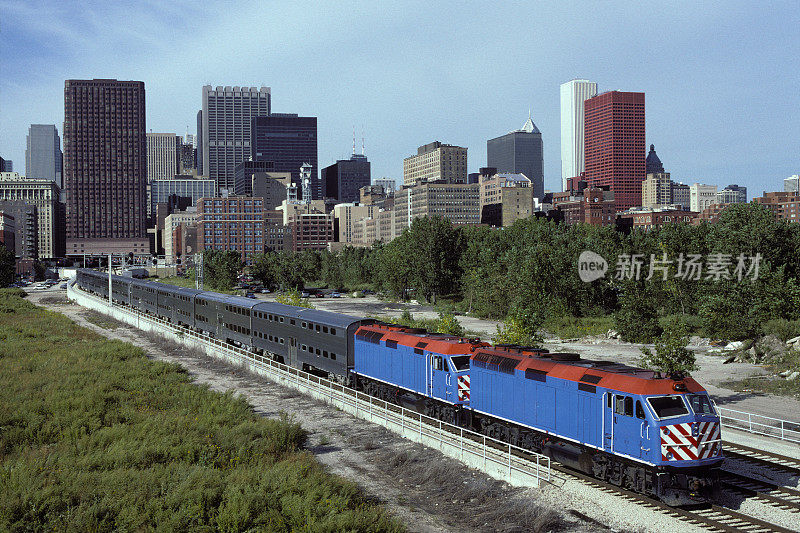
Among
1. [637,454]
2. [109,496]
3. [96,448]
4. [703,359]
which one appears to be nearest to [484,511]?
[637,454]

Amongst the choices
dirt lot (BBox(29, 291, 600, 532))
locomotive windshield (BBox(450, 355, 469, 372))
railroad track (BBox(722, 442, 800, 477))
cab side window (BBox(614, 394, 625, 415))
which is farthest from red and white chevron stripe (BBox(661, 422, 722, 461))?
locomotive windshield (BBox(450, 355, 469, 372))

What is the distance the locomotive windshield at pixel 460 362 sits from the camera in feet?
97.1

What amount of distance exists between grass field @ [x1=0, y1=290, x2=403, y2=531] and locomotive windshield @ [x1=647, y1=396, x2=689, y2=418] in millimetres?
8484

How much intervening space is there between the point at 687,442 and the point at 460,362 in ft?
36.3

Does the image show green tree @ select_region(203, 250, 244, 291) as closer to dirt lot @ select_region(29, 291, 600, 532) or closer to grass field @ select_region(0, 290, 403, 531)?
grass field @ select_region(0, 290, 403, 531)

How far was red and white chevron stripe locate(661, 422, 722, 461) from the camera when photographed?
20391 millimetres

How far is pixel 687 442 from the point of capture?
20469 mm

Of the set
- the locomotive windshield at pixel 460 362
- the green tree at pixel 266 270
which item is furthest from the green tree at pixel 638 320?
the green tree at pixel 266 270

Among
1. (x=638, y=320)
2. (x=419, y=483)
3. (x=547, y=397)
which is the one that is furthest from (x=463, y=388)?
(x=638, y=320)

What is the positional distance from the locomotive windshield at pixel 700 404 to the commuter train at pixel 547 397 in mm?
40

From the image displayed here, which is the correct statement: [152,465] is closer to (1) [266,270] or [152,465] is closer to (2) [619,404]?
(2) [619,404]

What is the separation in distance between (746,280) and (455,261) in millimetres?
68254

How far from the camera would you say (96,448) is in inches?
1012

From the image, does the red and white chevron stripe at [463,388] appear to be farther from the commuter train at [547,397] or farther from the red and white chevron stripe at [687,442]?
the red and white chevron stripe at [687,442]
